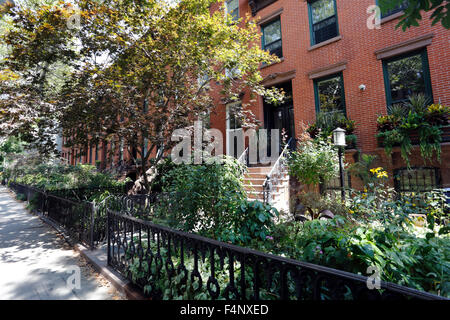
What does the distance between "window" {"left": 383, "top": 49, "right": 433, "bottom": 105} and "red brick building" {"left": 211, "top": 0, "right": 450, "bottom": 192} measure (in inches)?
1.1

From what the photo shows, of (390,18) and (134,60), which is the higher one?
(390,18)

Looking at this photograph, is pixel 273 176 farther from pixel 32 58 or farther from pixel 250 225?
pixel 32 58

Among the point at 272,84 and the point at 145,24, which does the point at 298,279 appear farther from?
the point at 272,84

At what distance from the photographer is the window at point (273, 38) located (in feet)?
36.7

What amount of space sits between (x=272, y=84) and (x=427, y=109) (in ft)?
19.9

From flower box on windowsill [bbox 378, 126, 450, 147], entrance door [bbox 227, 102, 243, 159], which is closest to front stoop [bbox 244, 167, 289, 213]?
entrance door [bbox 227, 102, 243, 159]

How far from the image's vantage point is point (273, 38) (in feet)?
37.3

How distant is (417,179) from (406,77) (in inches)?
139

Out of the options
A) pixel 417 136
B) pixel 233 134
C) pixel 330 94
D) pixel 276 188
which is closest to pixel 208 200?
pixel 276 188

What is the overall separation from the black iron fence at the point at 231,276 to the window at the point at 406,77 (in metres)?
8.47

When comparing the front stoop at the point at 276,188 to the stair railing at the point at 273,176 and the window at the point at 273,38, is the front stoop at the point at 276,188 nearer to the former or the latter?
the stair railing at the point at 273,176

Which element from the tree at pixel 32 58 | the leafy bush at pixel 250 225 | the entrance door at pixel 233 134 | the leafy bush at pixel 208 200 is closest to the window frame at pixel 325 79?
the entrance door at pixel 233 134

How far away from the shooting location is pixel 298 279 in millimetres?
1600

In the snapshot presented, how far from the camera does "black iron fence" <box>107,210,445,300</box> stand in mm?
1422
